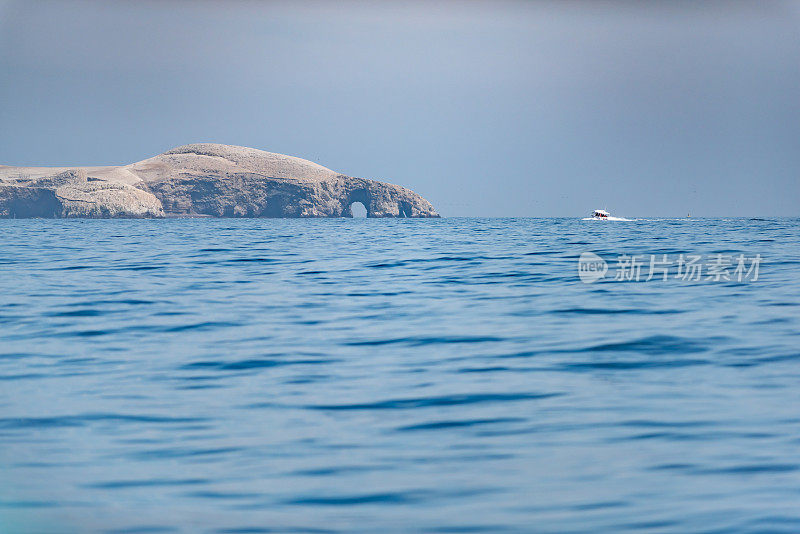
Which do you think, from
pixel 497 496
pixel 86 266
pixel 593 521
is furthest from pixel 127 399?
pixel 86 266

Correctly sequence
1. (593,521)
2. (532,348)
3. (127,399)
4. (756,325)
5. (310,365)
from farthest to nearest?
(756,325) → (532,348) → (310,365) → (127,399) → (593,521)

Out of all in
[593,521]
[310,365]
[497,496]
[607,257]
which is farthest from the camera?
[607,257]

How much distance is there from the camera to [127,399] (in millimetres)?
7434

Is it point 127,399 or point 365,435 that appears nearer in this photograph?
point 365,435

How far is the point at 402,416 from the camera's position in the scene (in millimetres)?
6785

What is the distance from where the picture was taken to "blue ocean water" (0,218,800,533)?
484 cm

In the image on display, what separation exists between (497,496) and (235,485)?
169 centimetres

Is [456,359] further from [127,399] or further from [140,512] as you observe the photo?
[140,512]
